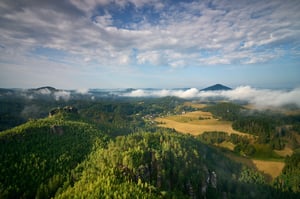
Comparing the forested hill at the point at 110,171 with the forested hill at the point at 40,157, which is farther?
the forested hill at the point at 40,157

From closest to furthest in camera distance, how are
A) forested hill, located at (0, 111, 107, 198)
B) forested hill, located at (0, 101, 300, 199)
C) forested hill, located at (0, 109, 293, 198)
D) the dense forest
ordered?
1. forested hill, located at (0, 109, 293, 198)
2. forested hill, located at (0, 101, 300, 199)
3. the dense forest
4. forested hill, located at (0, 111, 107, 198)

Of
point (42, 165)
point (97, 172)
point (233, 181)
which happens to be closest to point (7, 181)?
point (42, 165)

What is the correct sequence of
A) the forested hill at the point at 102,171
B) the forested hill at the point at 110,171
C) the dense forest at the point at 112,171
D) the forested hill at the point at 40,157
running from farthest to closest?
the forested hill at the point at 40,157
the dense forest at the point at 112,171
the forested hill at the point at 110,171
the forested hill at the point at 102,171

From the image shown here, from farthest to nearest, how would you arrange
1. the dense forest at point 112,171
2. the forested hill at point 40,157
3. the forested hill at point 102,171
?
the forested hill at point 40,157
the dense forest at point 112,171
the forested hill at point 102,171

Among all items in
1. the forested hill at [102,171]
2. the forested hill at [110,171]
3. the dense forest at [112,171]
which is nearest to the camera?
the forested hill at [102,171]

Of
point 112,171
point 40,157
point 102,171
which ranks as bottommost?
point 40,157

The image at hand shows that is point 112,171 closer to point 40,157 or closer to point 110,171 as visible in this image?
point 110,171

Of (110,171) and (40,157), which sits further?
(40,157)

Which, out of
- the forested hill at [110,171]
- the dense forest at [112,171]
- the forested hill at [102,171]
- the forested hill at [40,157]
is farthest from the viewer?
the forested hill at [40,157]

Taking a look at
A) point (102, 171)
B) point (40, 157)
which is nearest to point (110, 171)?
point (102, 171)

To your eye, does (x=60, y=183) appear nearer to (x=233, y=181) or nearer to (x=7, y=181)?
(x=7, y=181)

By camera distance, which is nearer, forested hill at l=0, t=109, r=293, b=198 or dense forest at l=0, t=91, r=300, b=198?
forested hill at l=0, t=109, r=293, b=198
